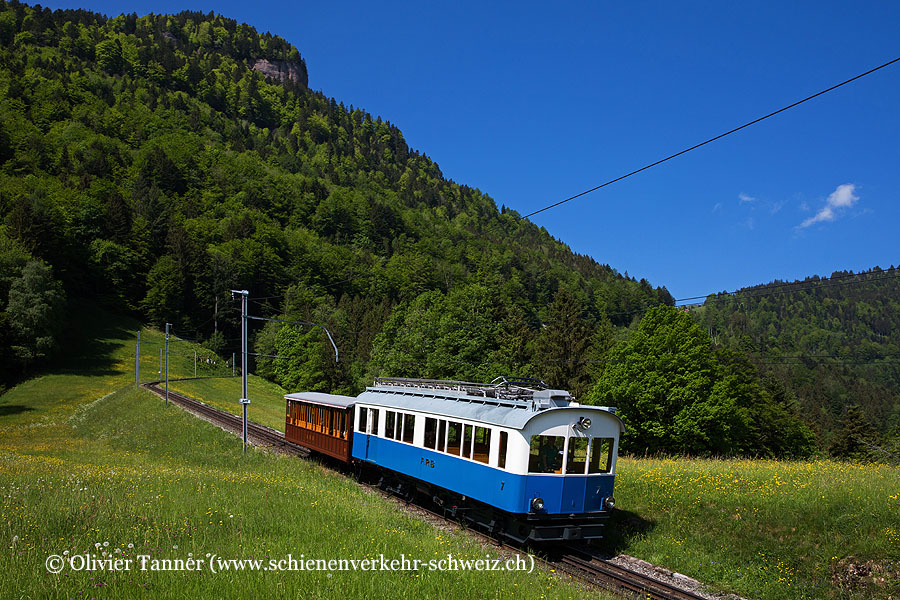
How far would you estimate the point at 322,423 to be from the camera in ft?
88.2

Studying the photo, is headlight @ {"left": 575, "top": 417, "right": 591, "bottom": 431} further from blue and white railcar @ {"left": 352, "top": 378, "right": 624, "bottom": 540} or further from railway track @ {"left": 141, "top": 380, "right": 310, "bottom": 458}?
railway track @ {"left": 141, "top": 380, "right": 310, "bottom": 458}

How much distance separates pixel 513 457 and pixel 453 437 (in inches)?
116

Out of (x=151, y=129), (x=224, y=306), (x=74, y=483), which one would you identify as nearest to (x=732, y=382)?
(x=74, y=483)

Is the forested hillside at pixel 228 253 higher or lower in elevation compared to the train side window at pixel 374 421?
higher

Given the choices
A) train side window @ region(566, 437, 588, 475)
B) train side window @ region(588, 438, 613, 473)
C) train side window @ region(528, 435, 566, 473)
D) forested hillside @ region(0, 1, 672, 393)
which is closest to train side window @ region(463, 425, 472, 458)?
train side window @ region(528, 435, 566, 473)

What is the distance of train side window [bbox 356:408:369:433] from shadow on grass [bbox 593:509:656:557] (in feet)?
32.1

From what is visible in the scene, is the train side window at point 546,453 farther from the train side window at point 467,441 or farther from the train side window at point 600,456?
the train side window at point 467,441

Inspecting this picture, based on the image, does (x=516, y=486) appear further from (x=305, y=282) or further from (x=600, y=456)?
(x=305, y=282)

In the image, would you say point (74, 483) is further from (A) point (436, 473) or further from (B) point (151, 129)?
(B) point (151, 129)

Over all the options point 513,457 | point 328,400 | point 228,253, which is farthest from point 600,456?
point 228,253

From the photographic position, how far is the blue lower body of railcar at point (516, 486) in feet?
45.4

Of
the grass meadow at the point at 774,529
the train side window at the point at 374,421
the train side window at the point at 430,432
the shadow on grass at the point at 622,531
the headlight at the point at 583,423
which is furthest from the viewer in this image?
the train side window at the point at 374,421

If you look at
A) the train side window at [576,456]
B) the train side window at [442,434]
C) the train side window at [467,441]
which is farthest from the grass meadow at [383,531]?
the train side window at [576,456]

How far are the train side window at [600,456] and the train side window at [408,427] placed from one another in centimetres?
621
